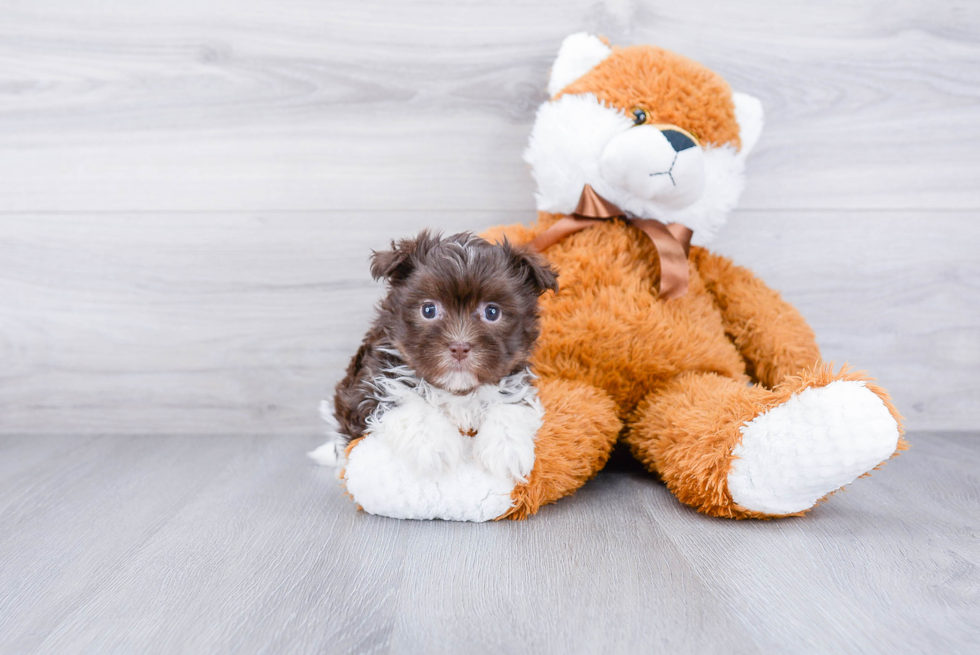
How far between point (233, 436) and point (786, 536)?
3.93ft

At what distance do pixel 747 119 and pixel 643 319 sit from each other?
0.45 m

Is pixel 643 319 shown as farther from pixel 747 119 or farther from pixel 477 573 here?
pixel 477 573

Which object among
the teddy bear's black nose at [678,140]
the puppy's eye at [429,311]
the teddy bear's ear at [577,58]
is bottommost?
the puppy's eye at [429,311]

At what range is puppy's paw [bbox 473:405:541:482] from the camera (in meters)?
0.97

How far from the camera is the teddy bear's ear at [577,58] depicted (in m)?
1.26

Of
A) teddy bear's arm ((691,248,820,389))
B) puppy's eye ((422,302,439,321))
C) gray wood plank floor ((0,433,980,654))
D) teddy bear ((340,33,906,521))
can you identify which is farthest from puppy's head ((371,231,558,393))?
teddy bear's arm ((691,248,820,389))

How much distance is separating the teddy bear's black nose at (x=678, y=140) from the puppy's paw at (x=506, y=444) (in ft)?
1.74

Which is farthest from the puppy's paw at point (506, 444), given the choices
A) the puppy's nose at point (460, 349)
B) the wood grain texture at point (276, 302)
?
the wood grain texture at point (276, 302)

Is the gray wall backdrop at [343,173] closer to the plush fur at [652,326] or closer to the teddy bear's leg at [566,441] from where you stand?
the plush fur at [652,326]

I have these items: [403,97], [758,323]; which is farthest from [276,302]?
[758,323]

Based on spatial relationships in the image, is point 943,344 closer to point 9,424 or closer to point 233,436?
point 233,436

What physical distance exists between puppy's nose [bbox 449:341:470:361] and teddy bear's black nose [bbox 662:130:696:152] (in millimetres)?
528

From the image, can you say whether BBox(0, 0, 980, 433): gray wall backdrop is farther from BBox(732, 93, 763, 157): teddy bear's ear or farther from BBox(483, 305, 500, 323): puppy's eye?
BBox(483, 305, 500, 323): puppy's eye

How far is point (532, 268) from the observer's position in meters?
1.00
